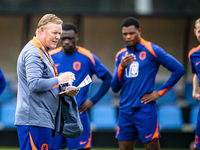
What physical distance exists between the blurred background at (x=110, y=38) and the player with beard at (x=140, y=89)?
2.93m

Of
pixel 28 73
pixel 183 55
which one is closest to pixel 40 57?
pixel 28 73

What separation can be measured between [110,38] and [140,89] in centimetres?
527

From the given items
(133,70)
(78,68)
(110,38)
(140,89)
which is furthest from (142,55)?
(110,38)

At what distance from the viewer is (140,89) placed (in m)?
4.00

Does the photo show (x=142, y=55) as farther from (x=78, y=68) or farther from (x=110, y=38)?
(x=110, y=38)

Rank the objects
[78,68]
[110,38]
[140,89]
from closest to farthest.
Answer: [140,89] < [78,68] < [110,38]

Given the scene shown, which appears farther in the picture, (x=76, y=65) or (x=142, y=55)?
(x=76, y=65)

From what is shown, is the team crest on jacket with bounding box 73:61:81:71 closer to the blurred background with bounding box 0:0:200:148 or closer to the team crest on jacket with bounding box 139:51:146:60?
the team crest on jacket with bounding box 139:51:146:60

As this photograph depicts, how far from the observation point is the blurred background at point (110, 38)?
696 cm

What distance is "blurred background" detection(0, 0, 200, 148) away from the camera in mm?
6965

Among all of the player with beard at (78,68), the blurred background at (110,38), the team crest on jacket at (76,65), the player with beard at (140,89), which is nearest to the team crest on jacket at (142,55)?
the player with beard at (140,89)

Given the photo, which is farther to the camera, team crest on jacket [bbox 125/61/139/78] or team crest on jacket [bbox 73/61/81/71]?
team crest on jacket [bbox 73/61/81/71]

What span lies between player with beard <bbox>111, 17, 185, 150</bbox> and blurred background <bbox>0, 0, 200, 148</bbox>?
2932mm

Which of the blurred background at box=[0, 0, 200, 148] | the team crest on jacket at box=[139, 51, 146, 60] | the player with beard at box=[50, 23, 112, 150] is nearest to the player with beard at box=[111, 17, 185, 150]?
the team crest on jacket at box=[139, 51, 146, 60]
